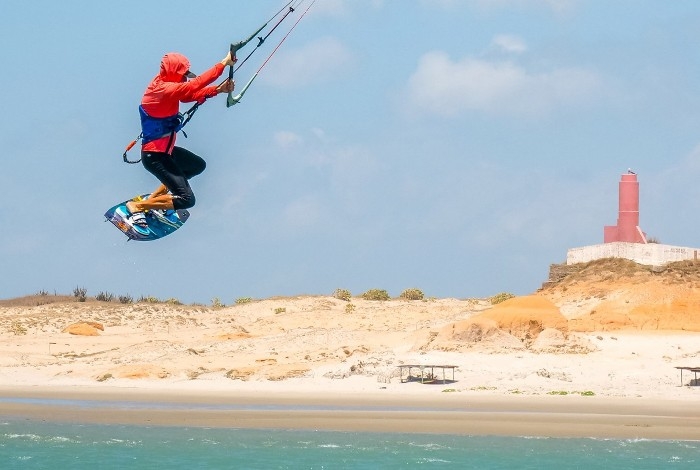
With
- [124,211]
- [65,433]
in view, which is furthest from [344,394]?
[124,211]

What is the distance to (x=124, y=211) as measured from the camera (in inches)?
542

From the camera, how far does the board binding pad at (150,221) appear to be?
44.9ft

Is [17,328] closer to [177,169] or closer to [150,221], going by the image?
[150,221]

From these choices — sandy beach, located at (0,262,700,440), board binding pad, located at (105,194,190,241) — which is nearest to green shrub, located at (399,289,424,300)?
sandy beach, located at (0,262,700,440)

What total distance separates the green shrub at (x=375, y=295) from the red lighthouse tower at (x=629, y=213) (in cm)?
1622

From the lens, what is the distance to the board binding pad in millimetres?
13672

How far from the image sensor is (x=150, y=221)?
13.7 m

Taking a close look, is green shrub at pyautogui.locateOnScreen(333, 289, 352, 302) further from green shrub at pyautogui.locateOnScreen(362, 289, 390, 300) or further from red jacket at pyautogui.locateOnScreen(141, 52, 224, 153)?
red jacket at pyautogui.locateOnScreen(141, 52, 224, 153)

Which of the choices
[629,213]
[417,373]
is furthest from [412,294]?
[417,373]

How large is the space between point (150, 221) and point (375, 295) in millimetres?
40998

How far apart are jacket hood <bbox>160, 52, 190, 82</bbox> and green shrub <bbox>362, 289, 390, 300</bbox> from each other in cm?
4192

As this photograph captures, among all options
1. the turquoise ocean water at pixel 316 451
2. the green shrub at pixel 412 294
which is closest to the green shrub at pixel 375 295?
the green shrub at pixel 412 294

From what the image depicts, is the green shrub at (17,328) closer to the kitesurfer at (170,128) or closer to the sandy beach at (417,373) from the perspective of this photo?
the sandy beach at (417,373)

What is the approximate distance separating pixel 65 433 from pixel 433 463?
7.24 m
